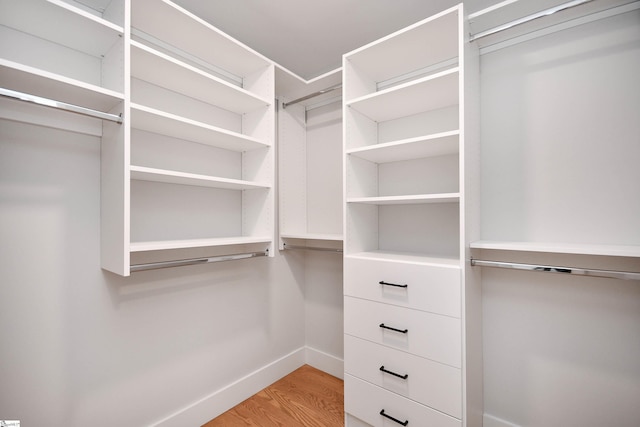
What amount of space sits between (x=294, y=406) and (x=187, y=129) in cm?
195

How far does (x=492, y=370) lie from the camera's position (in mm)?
1761

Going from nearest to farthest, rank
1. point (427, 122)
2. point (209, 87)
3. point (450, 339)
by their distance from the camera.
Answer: point (450, 339), point (209, 87), point (427, 122)

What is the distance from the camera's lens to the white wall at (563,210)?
56.1 inches

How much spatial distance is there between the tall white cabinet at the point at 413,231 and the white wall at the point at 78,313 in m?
1.01

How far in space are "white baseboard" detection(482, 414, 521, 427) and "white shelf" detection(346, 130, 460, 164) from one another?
1.62 meters

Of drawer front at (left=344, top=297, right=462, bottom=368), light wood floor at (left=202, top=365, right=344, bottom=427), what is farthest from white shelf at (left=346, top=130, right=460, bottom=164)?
light wood floor at (left=202, top=365, right=344, bottom=427)

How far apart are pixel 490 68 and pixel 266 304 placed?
2256mm

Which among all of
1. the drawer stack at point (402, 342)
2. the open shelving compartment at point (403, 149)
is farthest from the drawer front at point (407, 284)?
the open shelving compartment at point (403, 149)

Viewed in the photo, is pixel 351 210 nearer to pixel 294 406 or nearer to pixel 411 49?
pixel 411 49

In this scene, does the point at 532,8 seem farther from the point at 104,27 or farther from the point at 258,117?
the point at 104,27

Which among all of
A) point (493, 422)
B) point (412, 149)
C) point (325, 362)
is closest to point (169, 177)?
point (412, 149)

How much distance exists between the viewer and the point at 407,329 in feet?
5.06

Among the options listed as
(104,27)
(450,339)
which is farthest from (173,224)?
(450,339)

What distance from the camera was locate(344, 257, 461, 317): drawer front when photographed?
1.42 meters
